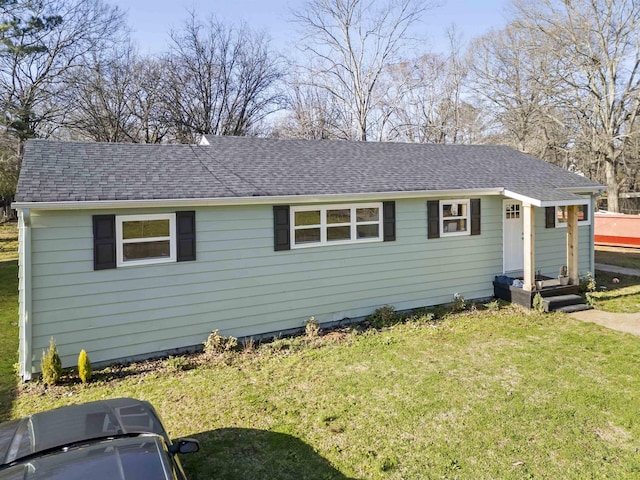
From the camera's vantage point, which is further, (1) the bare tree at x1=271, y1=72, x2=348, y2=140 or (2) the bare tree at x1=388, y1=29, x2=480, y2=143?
(2) the bare tree at x1=388, y1=29, x2=480, y2=143

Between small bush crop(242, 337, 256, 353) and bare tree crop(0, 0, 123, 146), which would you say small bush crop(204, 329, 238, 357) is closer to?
small bush crop(242, 337, 256, 353)

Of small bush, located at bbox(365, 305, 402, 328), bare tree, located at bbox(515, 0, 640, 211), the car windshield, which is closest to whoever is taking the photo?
the car windshield

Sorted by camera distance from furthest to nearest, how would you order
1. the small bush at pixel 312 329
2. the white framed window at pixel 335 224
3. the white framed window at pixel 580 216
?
1. the white framed window at pixel 580 216
2. the white framed window at pixel 335 224
3. the small bush at pixel 312 329

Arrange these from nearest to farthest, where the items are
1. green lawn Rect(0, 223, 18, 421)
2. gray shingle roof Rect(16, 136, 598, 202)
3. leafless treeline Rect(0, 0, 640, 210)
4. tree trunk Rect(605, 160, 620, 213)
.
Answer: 1. green lawn Rect(0, 223, 18, 421)
2. gray shingle roof Rect(16, 136, 598, 202)
3. leafless treeline Rect(0, 0, 640, 210)
4. tree trunk Rect(605, 160, 620, 213)

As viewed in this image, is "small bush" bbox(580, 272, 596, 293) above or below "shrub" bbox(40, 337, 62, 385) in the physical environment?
above

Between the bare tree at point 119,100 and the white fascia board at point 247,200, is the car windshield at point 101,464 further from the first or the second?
the bare tree at point 119,100

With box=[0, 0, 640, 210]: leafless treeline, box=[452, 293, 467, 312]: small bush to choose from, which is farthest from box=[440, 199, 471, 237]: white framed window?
box=[0, 0, 640, 210]: leafless treeline

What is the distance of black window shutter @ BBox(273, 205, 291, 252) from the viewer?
8320mm

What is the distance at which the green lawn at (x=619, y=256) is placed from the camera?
50.8ft

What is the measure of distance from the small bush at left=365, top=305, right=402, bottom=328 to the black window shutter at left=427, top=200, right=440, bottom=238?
80.7 inches

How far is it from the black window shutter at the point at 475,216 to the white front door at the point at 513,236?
3.24 feet

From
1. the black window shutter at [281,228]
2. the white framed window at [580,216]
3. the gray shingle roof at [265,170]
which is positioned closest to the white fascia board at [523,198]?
the gray shingle roof at [265,170]

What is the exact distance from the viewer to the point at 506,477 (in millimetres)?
4000

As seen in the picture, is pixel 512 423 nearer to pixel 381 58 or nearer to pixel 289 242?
pixel 289 242
